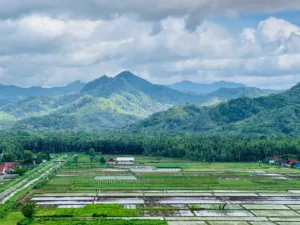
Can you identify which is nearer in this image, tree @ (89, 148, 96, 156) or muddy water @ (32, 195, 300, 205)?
muddy water @ (32, 195, 300, 205)

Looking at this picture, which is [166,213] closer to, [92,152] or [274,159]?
[274,159]

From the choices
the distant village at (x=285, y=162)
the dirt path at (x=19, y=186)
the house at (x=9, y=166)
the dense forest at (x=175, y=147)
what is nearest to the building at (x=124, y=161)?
the dense forest at (x=175, y=147)

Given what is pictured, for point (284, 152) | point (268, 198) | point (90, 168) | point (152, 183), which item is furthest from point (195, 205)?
point (284, 152)

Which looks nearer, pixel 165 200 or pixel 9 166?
pixel 165 200

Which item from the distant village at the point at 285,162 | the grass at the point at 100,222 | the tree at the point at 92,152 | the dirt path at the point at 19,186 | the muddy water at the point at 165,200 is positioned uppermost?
the tree at the point at 92,152

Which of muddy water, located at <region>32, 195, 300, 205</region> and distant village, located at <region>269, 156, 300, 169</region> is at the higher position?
distant village, located at <region>269, 156, 300, 169</region>

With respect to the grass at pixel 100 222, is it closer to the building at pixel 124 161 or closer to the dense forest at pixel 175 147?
the building at pixel 124 161

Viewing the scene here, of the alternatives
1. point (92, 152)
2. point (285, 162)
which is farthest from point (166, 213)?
point (92, 152)

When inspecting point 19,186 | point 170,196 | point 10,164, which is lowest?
point 170,196

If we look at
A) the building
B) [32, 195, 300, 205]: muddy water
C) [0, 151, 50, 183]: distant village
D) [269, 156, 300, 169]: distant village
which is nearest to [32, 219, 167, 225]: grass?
[32, 195, 300, 205]: muddy water

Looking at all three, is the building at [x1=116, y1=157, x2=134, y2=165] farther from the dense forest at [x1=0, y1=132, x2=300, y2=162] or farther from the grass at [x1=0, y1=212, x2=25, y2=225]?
the grass at [x1=0, y1=212, x2=25, y2=225]

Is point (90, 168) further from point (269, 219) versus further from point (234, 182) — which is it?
point (269, 219)
